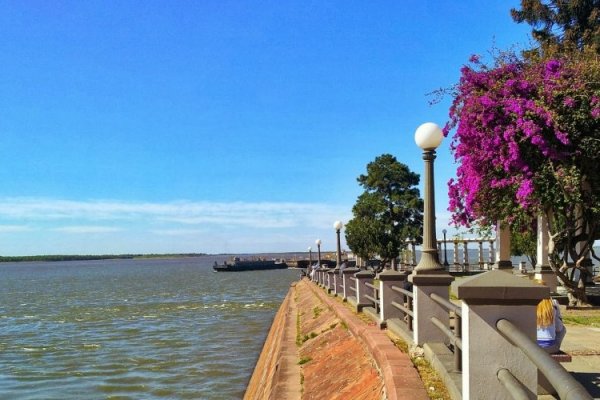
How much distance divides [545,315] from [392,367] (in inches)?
66.0

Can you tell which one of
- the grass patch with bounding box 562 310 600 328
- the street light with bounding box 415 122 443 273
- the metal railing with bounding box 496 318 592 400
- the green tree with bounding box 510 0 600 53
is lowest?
the grass patch with bounding box 562 310 600 328

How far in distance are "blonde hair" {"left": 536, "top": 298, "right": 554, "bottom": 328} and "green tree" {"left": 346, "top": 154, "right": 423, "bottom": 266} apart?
39.2 metres

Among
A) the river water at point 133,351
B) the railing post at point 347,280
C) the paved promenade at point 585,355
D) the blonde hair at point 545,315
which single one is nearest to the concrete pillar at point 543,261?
the railing post at point 347,280

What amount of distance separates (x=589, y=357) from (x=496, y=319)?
422 cm

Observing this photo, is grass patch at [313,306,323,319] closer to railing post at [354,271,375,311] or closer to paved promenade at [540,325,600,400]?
railing post at [354,271,375,311]

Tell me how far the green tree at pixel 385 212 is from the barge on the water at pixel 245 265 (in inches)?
2423

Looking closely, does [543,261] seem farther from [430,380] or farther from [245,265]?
[245,265]

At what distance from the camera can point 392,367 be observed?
6027mm

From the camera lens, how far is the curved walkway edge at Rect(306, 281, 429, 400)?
5137mm

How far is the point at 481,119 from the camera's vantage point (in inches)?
504

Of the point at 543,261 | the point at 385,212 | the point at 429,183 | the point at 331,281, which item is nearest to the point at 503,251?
the point at 543,261

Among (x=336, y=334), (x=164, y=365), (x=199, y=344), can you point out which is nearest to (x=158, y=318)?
(x=199, y=344)

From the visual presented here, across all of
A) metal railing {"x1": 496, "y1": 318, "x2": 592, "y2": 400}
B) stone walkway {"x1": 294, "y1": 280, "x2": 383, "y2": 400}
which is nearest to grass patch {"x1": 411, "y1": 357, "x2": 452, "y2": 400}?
stone walkway {"x1": 294, "y1": 280, "x2": 383, "y2": 400}

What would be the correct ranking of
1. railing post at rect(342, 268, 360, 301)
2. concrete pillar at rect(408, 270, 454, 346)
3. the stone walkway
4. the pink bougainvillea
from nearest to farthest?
concrete pillar at rect(408, 270, 454, 346)
the stone walkway
the pink bougainvillea
railing post at rect(342, 268, 360, 301)
